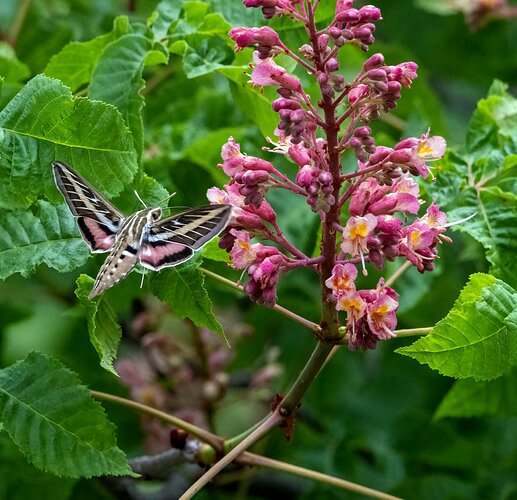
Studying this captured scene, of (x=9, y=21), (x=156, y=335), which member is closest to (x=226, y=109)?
(x=156, y=335)

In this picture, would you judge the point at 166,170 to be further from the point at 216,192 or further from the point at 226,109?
the point at 216,192

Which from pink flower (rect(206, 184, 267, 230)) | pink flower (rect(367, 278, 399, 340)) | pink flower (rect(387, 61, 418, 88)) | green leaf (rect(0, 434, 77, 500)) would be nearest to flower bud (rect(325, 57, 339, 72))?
pink flower (rect(387, 61, 418, 88))

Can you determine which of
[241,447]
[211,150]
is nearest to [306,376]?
[241,447]

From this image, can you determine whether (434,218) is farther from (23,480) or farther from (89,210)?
(23,480)

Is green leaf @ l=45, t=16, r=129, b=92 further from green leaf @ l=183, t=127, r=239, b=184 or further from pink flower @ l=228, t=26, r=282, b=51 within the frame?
pink flower @ l=228, t=26, r=282, b=51

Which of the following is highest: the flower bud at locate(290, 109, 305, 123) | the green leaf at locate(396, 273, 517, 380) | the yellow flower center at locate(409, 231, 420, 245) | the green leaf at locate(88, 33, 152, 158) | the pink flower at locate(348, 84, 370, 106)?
the pink flower at locate(348, 84, 370, 106)

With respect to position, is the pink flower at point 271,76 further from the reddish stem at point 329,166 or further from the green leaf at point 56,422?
the green leaf at point 56,422
